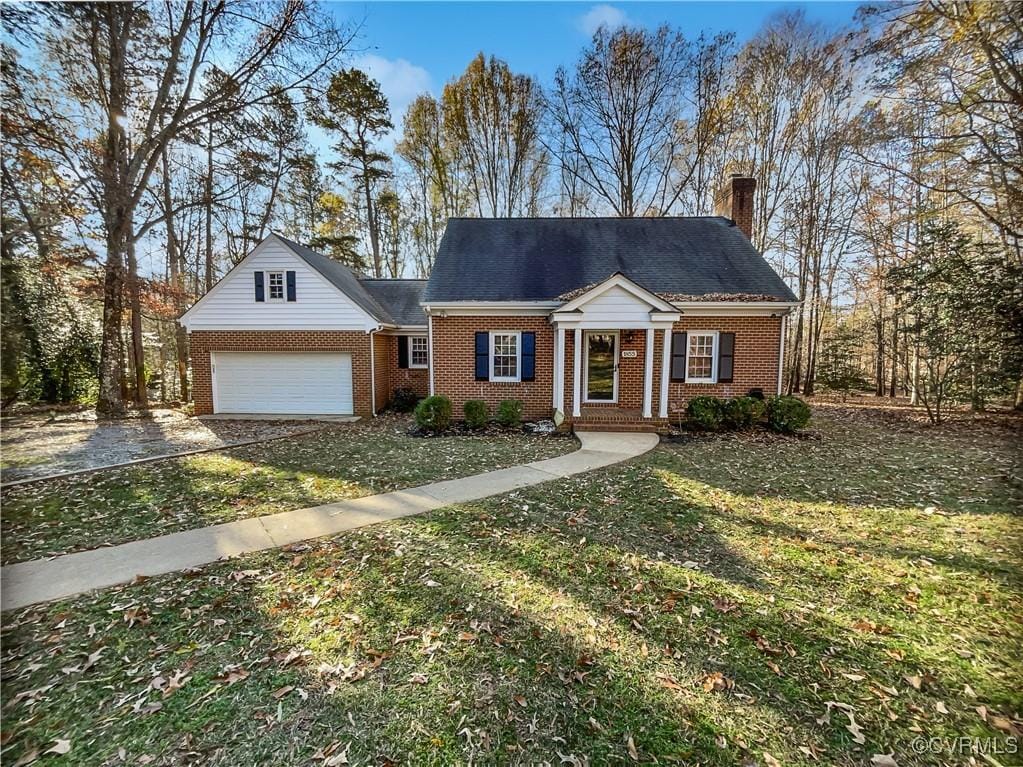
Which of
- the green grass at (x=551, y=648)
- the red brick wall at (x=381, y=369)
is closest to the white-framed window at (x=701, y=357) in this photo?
the green grass at (x=551, y=648)

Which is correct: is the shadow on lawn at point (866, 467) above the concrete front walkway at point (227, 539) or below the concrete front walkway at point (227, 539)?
above

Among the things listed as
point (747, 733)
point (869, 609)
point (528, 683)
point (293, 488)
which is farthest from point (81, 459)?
point (869, 609)

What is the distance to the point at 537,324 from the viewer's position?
459 inches

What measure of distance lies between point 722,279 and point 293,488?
11748 mm

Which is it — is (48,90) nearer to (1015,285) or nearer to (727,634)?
(727,634)

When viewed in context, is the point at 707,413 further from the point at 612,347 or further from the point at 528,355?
the point at 528,355

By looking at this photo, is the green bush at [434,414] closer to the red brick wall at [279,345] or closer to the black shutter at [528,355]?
the black shutter at [528,355]

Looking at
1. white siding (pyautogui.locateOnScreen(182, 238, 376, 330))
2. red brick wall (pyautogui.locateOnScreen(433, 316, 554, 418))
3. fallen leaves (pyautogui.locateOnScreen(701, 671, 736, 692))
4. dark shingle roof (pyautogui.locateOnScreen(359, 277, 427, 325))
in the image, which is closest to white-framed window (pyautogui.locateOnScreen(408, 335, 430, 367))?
dark shingle roof (pyautogui.locateOnScreen(359, 277, 427, 325))

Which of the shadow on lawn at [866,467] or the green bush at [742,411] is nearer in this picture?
the shadow on lawn at [866,467]

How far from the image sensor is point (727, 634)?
10.2 ft

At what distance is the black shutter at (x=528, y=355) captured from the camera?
11664 mm

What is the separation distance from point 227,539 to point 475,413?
664 centimetres

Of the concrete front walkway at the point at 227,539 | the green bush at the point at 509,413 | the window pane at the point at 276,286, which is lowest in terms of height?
the concrete front walkway at the point at 227,539

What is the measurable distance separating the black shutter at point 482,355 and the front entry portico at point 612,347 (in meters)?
1.90
